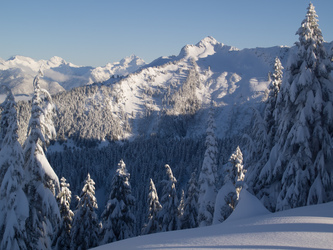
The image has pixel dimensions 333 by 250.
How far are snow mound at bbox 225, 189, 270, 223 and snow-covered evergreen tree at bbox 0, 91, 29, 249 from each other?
931cm

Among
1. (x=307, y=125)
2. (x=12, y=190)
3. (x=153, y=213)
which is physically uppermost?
(x=307, y=125)

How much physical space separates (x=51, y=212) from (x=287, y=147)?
12.2 metres

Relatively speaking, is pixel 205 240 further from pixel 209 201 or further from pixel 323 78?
pixel 209 201

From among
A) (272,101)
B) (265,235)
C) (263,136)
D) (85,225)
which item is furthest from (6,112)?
(272,101)

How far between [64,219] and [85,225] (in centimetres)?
290

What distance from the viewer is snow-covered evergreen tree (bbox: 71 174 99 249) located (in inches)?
789

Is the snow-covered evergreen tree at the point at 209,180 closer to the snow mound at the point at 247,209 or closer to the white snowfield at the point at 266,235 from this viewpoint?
the snow mound at the point at 247,209

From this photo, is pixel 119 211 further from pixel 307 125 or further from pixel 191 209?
pixel 307 125

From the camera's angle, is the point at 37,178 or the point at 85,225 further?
the point at 85,225

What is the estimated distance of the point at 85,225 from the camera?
20.3m

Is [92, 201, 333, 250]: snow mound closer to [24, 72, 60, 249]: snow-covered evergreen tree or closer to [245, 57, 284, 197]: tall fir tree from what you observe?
[24, 72, 60, 249]: snow-covered evergreen tree

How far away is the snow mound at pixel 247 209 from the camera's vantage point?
904 cm

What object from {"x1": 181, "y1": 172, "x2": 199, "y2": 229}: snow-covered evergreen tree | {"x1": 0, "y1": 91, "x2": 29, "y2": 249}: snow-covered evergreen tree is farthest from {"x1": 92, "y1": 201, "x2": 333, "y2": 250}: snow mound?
{"x1": 181, "y1": 172, "x2": 199, "y2": 229}: snow-covered evergreen tree

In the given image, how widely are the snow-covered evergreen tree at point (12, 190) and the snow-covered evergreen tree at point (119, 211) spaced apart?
8.98 metres
